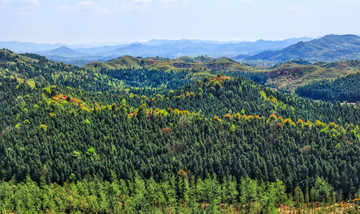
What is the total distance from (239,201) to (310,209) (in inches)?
1090

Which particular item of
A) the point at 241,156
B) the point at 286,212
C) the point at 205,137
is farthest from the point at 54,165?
the point at 286,212

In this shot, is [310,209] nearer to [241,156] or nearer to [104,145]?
[241,156]

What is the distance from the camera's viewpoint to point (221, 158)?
Result: 443ft

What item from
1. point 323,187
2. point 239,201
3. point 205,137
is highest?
point 205,137

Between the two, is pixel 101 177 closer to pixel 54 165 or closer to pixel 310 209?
pixel 54 165

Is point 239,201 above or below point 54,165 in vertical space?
below

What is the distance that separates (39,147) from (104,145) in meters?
32.3

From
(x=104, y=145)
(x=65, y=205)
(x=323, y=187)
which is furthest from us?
(x=104, y=145)

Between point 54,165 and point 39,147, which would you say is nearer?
point 54,165

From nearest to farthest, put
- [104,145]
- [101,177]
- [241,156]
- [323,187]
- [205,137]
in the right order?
[323,187] < [101,177] < [241,156] < [104,145] < [205,137]

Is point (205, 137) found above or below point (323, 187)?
above

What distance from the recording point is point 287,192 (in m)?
123

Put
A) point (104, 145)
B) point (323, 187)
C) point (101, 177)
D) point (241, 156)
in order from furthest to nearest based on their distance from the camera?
point (104, 145), point (241, 156), point (101, 177), point (323, 187)

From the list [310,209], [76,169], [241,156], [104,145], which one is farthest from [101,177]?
[310,209]
